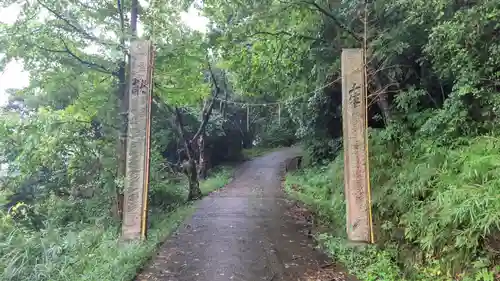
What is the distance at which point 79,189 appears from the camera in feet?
34.8

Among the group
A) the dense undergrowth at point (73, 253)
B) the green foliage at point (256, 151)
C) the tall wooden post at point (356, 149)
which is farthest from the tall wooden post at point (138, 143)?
the green foliage at point (256, 151)

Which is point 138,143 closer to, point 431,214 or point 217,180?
point 431,214

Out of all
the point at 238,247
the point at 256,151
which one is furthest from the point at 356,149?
the point at 256,151

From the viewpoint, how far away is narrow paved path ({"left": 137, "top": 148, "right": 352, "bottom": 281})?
249 inches

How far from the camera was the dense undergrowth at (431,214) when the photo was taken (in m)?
4.41

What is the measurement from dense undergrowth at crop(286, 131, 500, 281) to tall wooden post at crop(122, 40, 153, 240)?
13.0ft

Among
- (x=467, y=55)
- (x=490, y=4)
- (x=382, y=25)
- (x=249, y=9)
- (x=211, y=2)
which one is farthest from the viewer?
(x=211, y=2)

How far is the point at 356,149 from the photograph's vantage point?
732cm

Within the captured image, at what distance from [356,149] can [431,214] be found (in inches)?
87.8

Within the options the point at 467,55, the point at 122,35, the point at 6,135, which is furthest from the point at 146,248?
the point at 467,55

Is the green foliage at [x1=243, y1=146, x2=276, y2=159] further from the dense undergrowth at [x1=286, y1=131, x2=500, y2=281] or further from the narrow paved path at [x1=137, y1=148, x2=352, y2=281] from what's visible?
the dense undergrowth at [x1=286, y1=131, x2=500, y2=281]

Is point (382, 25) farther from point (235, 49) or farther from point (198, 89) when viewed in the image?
point (198, 89)

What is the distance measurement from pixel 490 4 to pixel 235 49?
646 centimetres

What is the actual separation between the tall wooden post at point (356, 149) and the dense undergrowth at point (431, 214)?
345 mm
